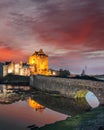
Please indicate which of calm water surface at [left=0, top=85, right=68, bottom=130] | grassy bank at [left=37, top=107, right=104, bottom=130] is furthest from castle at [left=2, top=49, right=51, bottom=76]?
grassy bank at [left=37, top=107, right=104, bottom=130]

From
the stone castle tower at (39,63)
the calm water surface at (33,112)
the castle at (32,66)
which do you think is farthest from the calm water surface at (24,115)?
the stone castle tower at (39,63)

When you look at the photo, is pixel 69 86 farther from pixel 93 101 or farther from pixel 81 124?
pixel 81 124

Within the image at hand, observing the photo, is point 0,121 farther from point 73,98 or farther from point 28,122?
point 73,98

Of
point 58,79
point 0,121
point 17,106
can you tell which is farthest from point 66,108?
point 58,79

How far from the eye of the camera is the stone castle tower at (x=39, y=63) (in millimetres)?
154125

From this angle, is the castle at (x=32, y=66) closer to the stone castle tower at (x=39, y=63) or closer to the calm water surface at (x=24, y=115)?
the stone castle tower at (x=39, y=63)

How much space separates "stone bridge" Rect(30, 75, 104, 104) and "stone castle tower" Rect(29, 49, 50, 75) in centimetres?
6101

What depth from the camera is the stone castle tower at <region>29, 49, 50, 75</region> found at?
506ft

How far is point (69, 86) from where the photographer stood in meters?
63.6

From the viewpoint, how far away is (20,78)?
132500mm

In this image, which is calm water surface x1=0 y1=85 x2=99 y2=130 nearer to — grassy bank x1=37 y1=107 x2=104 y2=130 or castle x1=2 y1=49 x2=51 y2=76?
grassy bank x1=37 y1=107 x2=104 y2=130

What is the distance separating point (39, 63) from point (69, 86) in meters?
93.3

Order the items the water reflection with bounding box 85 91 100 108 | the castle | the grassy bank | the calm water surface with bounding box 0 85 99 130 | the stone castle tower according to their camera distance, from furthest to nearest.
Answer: the stone castle tower, the castle, the water reflection with bounding box 85 91 100 108, the calm water surface with bounding box 0 85 99 130, the grassy bank

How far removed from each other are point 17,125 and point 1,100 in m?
24.6
